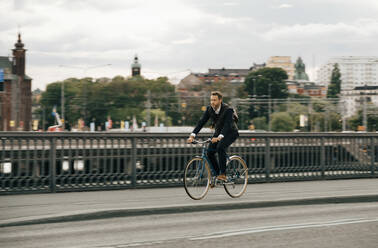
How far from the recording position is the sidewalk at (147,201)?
303 inches

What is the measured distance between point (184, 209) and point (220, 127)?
1740mm

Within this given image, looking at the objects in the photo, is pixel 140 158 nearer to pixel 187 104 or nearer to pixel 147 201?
pixel 147 201

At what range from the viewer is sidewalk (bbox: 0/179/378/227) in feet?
25.2

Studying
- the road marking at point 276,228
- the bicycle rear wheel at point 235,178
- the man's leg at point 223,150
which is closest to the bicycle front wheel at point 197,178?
the man's leg at point 223,150

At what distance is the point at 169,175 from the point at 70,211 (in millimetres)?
4032

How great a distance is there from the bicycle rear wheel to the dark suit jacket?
2.03 feet

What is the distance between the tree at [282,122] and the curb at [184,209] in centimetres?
7568

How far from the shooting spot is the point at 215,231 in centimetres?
674

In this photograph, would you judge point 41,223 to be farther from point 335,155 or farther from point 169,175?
point 335,155

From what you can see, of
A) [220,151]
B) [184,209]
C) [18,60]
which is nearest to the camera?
[184,209]

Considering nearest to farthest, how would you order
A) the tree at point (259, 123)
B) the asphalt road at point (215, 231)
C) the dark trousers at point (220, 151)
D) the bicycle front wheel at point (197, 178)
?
1. the asphalt road at point (215, 231)
2. the bicycle front wheel at point (197, 178)
3. the dark trousers at point (220, 151)
4. the tree at point (259, 123)

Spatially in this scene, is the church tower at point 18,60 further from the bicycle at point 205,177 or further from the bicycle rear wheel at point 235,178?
the bicycle at point 205,177

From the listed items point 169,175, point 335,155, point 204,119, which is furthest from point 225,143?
point 335,155

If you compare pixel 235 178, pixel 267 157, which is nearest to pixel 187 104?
pixel 267 157
